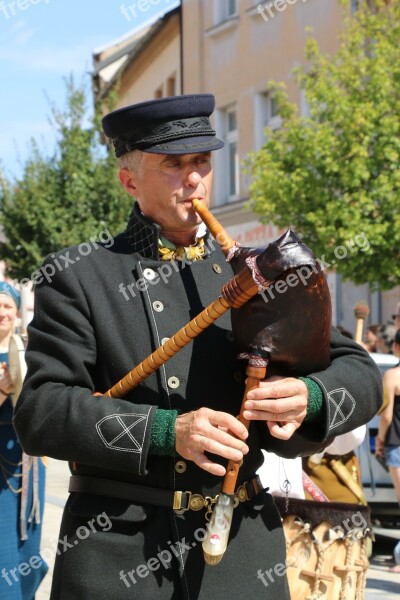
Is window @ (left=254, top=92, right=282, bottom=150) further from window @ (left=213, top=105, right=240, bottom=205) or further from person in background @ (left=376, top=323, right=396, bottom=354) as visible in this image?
person in background @ (left=376, top=323, right=396, bottom=354)

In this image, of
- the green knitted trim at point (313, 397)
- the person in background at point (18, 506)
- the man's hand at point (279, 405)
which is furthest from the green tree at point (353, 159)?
the man's hand at point (279, 405)

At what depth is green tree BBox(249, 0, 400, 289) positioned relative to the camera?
16812mm

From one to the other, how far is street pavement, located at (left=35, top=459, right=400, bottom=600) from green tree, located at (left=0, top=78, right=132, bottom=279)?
572 inches

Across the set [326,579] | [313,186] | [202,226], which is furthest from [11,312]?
[313,186]

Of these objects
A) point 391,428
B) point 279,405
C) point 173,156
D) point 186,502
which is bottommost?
point 391,428

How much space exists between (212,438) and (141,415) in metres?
0.25

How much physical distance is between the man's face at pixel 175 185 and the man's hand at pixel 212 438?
578 mm

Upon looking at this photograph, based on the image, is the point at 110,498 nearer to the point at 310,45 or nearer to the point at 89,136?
the point at 310,45

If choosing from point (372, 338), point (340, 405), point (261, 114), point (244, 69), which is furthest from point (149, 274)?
point (244, 69)

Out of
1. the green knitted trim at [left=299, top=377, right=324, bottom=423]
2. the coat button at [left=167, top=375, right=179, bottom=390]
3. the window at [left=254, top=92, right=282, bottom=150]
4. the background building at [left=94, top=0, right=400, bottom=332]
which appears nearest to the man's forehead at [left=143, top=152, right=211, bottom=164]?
the coat button at [left=167, top=375, right=179, bottom=390]

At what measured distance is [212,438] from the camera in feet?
8.29

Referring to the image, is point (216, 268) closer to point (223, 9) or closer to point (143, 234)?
point (143, 234)

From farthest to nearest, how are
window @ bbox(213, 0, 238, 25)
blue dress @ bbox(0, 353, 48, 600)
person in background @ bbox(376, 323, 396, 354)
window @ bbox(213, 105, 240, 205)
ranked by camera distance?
window @ bbox(213, 0, 238, 25) < window @ bbox(213, 105, 240, 205) < person in background @ bbox(376, 323, 396, 354) < blue dress @ bbox(0, 353, 48, 600)

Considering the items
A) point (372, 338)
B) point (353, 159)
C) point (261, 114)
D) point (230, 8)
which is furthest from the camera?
point (230, 8)
